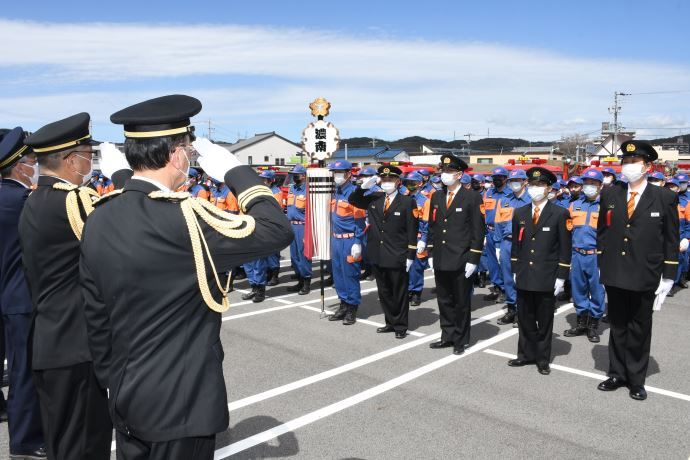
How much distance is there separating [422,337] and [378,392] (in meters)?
1.99

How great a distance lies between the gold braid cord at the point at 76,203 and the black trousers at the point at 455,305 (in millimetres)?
4319

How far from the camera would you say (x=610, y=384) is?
512cm

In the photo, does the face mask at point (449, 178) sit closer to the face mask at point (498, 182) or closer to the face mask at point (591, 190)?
the face mask at point (591, 190)

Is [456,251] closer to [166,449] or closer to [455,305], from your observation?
[455,305]

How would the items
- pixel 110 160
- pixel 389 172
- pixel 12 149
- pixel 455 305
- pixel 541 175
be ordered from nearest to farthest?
1. pixel 110 160
2. pixel 12 149
3. pixel 541 175
4. pixel 455 305
5. pixel 389 172

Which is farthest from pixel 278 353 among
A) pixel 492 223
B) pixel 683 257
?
pixel 683 257

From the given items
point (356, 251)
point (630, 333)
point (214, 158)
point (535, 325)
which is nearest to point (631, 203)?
point (630, 333)

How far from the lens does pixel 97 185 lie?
15906 millimetres

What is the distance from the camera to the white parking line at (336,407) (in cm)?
404

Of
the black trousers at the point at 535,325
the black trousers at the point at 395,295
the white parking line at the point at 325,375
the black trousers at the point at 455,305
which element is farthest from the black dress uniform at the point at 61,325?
the black trousers at the point at 395,295

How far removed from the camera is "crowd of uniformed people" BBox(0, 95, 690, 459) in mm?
1871

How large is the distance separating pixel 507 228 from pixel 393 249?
2674mm

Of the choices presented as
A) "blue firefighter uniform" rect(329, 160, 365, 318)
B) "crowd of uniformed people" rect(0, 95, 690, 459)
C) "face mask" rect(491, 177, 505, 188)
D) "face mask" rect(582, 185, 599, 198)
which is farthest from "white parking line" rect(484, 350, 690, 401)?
"face mask" rect(491, 177, 505, 188)

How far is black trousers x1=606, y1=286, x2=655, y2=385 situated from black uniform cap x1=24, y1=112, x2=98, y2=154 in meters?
4.68
